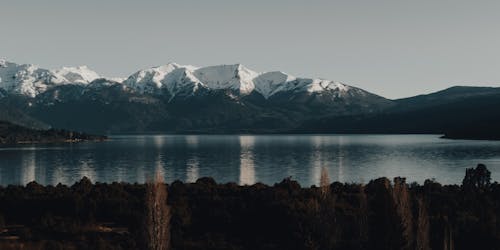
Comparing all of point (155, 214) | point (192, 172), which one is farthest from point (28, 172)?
point (155, 214)

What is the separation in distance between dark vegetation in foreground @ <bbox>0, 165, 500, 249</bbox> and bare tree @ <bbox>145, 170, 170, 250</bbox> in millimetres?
77

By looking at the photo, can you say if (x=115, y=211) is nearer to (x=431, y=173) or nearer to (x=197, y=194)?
(x=197, y=194)

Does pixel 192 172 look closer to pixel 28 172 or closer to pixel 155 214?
pixel 28 172

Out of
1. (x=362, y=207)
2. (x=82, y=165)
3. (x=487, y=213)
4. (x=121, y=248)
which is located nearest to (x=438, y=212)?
(x=487, y=213)

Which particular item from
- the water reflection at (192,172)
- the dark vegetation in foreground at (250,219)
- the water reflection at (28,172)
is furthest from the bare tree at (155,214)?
the water reflection at (28,172)

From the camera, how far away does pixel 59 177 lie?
156 meters

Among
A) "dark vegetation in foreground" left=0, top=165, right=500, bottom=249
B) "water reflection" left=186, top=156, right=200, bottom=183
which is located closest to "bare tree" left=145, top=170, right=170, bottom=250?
"dark vegetation in foreground" left=0, top=165, right=500, bottom=249

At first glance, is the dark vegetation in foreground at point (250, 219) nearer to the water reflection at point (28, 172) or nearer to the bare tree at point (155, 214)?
the bare tree at point (155, 214)

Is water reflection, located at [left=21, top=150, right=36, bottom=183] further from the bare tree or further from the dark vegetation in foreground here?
the bare tree

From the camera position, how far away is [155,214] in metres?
40.2

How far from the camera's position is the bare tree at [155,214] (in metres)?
40.0

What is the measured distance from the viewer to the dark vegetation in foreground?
40.2m

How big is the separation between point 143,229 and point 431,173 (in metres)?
136

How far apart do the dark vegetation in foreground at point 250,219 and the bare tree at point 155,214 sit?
0.08 metres
